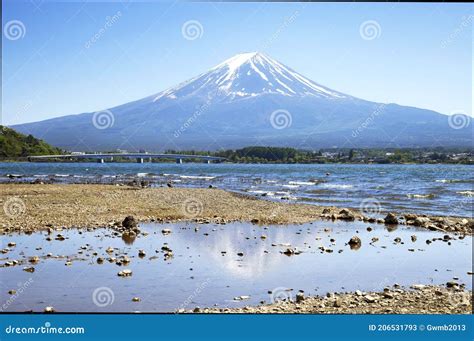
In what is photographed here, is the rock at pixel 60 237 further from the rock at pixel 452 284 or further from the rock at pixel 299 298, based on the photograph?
the rock at pixel 452 284

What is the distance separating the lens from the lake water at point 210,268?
654 cm

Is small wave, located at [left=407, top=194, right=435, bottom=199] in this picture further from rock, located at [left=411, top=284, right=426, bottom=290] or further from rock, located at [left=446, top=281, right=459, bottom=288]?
rock, located at [left=411, top=284, right=426, bottom=290]

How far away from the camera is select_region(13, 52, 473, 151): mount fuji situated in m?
121

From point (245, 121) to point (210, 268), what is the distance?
502 ft

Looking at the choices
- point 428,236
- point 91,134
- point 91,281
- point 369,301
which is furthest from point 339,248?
point 91,134

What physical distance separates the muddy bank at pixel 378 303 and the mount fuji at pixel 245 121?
99710mm

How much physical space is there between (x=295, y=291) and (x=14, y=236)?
6.53 m

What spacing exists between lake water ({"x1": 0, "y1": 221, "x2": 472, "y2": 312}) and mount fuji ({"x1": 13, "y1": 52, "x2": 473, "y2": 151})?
3765 inches

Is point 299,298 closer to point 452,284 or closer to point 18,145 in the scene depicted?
point 452,284

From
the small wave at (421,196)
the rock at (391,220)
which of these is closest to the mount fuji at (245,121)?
the small wave at (421,196)

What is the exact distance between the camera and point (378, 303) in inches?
242

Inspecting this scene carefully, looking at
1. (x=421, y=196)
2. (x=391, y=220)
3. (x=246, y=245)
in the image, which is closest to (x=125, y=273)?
(x=246, y=245)

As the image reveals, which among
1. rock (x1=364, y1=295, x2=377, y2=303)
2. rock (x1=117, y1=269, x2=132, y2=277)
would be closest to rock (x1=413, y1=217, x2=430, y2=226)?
rock (x1=364, y1=295, x2=377, y2=303)

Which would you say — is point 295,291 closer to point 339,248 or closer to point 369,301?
point 369,301
